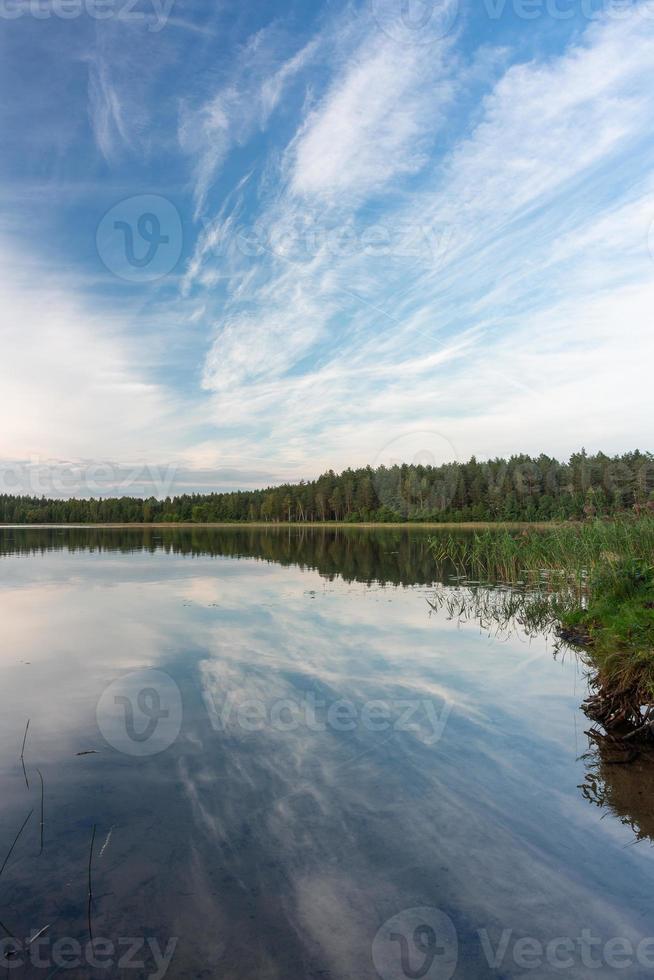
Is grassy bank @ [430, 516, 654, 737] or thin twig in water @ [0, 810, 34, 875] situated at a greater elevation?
grassy bank @ [430, 516, 654, 737]

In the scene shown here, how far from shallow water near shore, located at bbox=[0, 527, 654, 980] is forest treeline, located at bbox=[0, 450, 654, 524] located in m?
66.7

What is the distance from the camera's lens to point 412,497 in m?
112

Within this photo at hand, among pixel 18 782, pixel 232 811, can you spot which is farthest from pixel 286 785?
pixel 18 782

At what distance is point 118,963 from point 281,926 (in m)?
0.96

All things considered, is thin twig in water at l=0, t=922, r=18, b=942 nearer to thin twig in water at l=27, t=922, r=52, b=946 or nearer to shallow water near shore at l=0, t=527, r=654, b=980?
shallow water near shore at l=0, t=527, r=654, b=980

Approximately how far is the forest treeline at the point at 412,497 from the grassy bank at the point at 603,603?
5531 cm

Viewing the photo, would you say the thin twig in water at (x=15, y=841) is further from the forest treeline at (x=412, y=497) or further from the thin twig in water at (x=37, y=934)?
the forest treeline at (x=412, y=497)

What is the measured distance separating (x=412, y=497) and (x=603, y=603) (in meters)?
103

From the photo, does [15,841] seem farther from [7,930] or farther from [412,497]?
[412,497]

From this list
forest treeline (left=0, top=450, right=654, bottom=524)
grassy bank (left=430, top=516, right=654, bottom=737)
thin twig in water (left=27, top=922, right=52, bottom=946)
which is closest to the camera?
thin twig in water (left=27, top=922, right=52, bottom=946)

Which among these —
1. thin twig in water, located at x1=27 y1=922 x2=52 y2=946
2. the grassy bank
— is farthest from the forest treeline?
thin twig in water, located at x1=27 y1=922 x2=52 y2=946

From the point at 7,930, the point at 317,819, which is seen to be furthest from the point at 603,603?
the point at 7,930

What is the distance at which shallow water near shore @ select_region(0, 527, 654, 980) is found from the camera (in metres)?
3.58

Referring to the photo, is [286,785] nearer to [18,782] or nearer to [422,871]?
[422,871]
